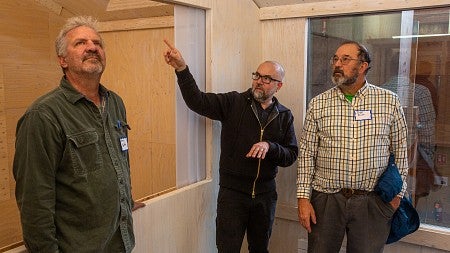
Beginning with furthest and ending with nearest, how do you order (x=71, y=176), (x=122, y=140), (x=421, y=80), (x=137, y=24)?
(x=137, y=24) → (x=421, y=80) → (x=122, y=140) → (x=71, y=176)

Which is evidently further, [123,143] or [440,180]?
[440,180]

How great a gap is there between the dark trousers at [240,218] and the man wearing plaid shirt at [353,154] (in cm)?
25

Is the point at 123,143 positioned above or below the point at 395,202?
above

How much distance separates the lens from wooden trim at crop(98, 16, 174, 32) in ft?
9.84

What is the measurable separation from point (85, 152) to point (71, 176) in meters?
0.10

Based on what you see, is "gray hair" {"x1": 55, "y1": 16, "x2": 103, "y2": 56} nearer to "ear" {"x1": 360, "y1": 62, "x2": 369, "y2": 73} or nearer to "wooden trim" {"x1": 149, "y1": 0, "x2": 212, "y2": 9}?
"wooden trim" {"x1": 149, "y1": 0, "x2": 212, "y2": 9}

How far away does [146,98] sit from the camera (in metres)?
3.24

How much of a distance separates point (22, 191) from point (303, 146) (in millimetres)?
1471

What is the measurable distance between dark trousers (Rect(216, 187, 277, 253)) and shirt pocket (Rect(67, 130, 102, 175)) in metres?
1.03

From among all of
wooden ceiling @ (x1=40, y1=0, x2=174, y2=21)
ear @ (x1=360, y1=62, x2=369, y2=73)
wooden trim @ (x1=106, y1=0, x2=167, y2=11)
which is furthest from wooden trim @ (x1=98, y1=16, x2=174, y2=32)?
ear @ (x1=360, y1=62, x2=369, y2=73)

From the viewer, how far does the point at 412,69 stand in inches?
99.4

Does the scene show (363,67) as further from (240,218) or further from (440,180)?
(240,218)

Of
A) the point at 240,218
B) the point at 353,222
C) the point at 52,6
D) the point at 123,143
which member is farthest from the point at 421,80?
the point at 52,6

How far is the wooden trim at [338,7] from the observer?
240cm
